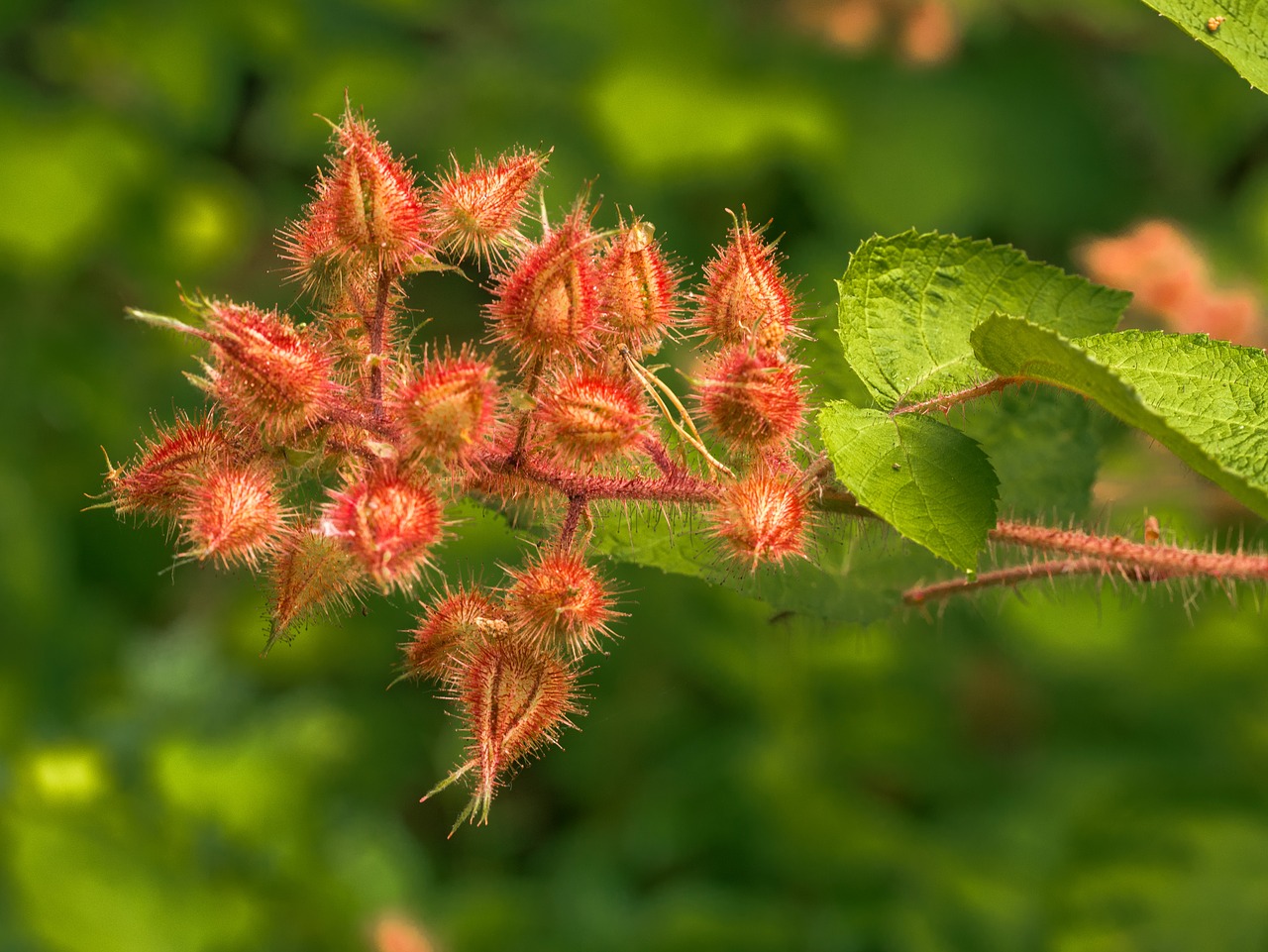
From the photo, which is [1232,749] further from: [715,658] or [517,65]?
[517,65]

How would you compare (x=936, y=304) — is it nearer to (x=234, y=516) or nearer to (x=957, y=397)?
(x=957, y=397)

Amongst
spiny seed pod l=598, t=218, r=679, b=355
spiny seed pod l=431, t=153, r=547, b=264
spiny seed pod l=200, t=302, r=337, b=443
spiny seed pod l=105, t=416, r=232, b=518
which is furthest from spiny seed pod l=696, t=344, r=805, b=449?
spiny seed pod l=105, t=416, r=232, b=518

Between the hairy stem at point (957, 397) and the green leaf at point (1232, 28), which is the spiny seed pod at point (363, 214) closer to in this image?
the hairy stem at point (957, 397)

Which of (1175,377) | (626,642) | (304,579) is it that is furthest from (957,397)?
(626,642)

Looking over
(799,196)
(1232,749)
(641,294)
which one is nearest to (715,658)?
(1232,749)

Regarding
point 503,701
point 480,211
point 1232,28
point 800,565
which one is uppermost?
point 1232,28

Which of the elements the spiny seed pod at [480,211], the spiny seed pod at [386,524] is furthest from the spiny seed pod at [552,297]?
the spiny seed pod at [386,524]

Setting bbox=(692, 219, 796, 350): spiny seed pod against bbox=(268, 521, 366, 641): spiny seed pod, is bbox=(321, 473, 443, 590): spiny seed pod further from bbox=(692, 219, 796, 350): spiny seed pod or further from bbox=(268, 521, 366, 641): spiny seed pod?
bbox=(692, 219, 796, 350): spiny seed pod
